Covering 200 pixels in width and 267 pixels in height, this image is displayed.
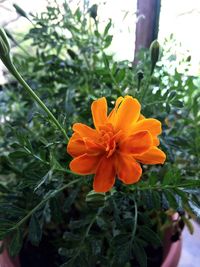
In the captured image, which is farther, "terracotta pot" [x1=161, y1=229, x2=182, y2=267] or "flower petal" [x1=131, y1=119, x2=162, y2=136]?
"terracotta pot" [x1=161, y1=229, x2=182, y2=267]

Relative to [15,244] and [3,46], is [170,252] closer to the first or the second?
[15,244]

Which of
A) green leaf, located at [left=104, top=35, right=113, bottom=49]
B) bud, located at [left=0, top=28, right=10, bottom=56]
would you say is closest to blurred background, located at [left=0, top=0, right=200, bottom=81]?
green leaf, located at [left=104, top=35, right=113, bottom=49]

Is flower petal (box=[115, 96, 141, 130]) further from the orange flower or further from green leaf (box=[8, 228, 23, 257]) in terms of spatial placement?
green leaf (box=[8, 228, 23, 257])

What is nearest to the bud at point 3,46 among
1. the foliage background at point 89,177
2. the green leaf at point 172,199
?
the foliage background at point 89,177

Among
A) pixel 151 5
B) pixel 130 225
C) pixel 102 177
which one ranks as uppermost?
pixel 151 5

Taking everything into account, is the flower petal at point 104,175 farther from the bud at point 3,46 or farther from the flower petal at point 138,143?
the bud at point 3,46

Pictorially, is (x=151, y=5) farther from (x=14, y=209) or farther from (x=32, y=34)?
(x=14, y=209)

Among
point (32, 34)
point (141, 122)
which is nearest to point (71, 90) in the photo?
point (32, 34)
